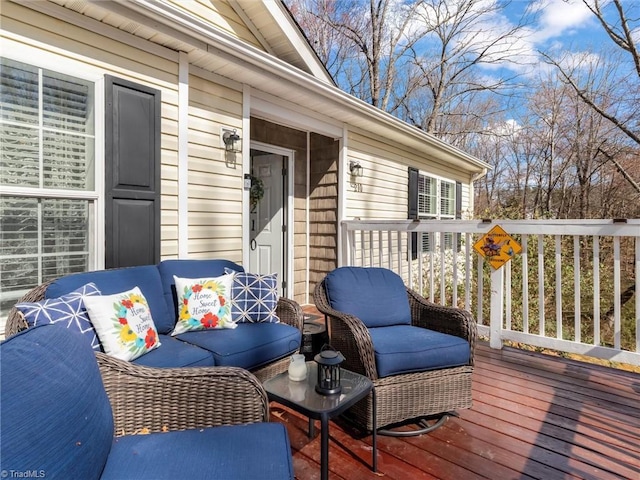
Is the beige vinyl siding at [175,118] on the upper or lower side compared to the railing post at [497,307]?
upper

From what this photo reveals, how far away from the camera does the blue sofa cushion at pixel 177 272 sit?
2660mm

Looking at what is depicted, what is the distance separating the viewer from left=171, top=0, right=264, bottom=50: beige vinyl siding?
340 centimetres

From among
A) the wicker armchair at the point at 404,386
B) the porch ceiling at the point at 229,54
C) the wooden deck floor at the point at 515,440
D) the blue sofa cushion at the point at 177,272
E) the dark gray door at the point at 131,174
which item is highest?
the porch ceiling at the point at 229,54

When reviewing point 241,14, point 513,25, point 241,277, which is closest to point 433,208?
point 241,14

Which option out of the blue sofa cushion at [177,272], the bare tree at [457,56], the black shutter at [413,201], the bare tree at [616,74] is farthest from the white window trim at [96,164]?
the bare tree at [457,56]

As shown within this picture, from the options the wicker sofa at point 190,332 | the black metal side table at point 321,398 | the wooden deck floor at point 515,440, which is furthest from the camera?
the wicker sofa at point 190,332

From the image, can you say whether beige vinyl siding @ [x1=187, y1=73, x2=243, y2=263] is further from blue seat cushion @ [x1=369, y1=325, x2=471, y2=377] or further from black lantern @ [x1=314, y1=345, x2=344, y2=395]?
black lantern @ [x1=314, y1=345, x2=344, y2=395]

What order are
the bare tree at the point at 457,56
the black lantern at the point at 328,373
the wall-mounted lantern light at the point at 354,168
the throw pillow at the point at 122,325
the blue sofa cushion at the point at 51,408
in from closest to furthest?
the blue sofa cushion at the point at 51,408
the black lantern at the point at 328,373
the throw pillow at the point at 122,325
the wall-mounted lantern light at the point at 354,168
the bare tree at the point at 457,56

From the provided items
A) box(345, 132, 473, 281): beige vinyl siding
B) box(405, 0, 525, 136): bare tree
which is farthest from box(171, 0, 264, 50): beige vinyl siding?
box(405, 0, 525, 136): bare tree

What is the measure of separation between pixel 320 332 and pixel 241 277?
0.80 meters

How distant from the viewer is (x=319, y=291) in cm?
280

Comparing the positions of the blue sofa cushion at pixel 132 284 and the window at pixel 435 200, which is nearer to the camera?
the blue sofa cushion at pixel 132 284

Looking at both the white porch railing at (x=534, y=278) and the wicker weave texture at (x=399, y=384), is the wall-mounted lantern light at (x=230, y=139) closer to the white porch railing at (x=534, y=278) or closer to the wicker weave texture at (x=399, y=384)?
the white porch railing at (x=534, y=278)

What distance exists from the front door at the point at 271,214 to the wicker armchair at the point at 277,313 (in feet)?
7.05
